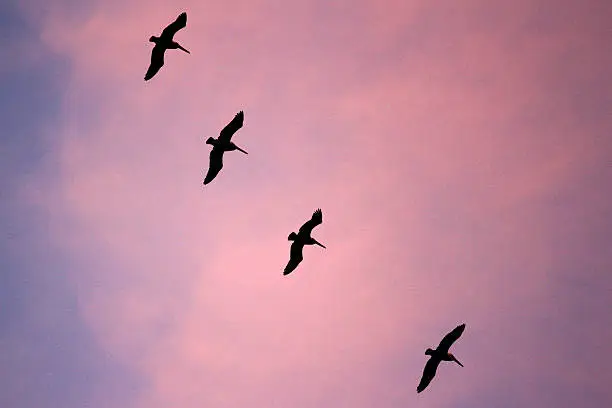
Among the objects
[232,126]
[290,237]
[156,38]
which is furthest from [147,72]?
[290,237]

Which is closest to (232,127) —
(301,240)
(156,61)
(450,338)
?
(156,61)

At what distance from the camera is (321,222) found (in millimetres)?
29141

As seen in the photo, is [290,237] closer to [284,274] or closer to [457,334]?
[284,274]

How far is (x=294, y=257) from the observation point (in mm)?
30484

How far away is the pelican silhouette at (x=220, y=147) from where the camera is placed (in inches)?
1153

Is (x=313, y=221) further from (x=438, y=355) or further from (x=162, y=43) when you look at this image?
(x=162, y=43)

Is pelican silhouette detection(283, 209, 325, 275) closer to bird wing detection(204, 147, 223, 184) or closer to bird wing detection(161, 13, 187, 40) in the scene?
bird wing detection(204, 147, 223, 184)

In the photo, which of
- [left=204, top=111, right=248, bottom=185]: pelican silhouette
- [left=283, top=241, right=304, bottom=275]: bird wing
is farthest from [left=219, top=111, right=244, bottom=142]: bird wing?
[left=283, top=241, right=304, bottom=275]: bird wing

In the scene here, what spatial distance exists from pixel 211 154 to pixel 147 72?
3.95 m

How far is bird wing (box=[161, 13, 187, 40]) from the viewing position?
2875cm

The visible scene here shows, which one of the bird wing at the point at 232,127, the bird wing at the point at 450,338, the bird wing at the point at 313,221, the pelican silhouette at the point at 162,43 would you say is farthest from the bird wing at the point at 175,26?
the bird wing at the point at 450,338

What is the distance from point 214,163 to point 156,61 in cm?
447

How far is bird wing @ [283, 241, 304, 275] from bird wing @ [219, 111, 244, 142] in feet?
16.1

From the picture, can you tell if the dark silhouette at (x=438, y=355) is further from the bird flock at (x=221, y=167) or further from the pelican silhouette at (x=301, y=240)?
the pelican silhouette at (x=301, y=240)
